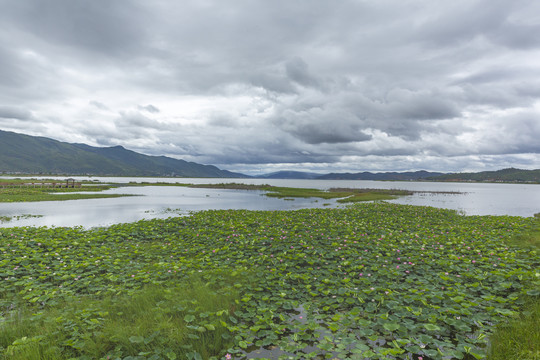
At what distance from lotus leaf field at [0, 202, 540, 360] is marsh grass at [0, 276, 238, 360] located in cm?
5

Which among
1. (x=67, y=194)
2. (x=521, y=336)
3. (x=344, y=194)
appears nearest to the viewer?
(x=521, y=336)

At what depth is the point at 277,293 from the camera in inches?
371

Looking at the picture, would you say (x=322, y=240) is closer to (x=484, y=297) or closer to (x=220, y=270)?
(x=220, y=270)

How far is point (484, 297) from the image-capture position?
25.9 ft

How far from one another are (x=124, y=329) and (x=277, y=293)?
4.95m

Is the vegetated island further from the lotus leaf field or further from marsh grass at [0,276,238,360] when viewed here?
marsh grass at [0,276,238,360]

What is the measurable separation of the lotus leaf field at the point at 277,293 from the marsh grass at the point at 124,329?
45mm

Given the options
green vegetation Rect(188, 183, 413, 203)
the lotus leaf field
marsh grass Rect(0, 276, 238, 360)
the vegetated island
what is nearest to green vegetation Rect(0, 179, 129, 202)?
the vegetated island

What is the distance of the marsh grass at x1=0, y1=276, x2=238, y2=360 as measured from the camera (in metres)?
6.07

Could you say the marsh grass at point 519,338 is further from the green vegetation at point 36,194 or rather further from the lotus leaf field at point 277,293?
the green vegetation at point 36,194

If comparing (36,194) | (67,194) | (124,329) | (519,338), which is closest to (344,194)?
(67,194)

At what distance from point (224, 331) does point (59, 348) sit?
12.9 ft

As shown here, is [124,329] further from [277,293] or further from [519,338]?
[519,338]

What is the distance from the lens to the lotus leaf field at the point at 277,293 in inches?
253
